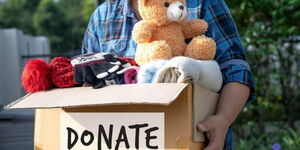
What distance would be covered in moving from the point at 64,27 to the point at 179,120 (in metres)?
34.0

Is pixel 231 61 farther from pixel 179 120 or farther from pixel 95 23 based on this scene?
pixel 95 23

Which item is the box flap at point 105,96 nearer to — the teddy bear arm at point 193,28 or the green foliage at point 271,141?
the teddy bear arm at point 193,28

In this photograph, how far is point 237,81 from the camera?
132 cm

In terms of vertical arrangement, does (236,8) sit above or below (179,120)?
above

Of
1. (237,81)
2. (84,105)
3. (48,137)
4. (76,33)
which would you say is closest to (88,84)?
(84,105)

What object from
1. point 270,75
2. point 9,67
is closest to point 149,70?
point 270,75

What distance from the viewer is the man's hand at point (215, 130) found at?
3.86 feet

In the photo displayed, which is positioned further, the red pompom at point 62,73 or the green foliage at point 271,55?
the green foliage at point 271,55

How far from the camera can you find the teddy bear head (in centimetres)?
120

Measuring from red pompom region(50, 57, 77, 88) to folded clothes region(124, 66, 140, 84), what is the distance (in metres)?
Answer: 0.14

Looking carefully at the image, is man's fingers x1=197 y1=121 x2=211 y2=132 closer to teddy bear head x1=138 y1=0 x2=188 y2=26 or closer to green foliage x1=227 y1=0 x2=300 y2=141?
teddy bear head x1=138 y1=0 x2=188 y2=26

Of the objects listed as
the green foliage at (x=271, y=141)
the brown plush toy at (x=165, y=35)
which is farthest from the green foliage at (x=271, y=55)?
the brown plush toy at (x=165, y=35)

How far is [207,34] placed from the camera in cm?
140

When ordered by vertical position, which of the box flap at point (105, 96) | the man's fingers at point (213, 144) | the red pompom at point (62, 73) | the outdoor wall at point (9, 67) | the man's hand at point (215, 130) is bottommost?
the outdoor wall at point (9, 67)
